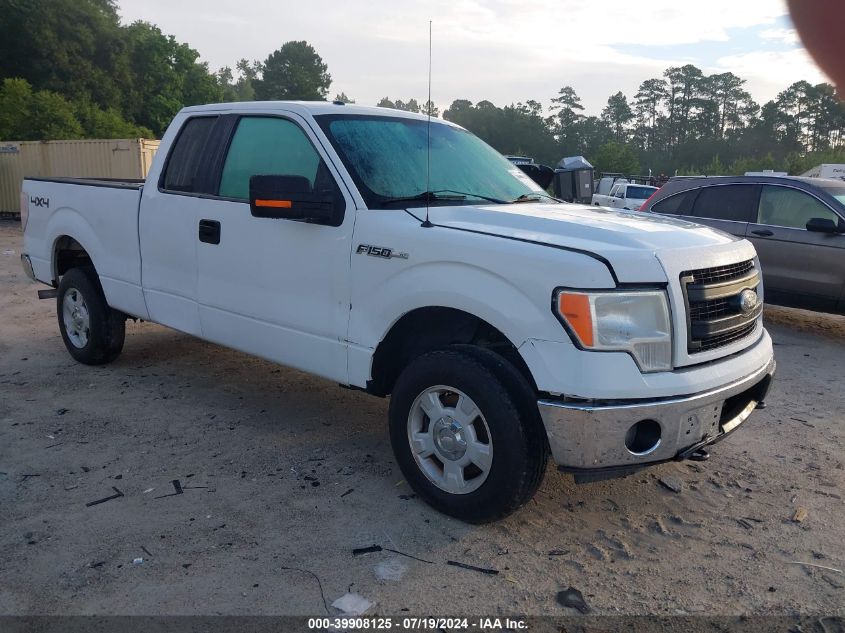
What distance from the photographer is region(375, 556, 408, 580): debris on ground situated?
10.1 ft

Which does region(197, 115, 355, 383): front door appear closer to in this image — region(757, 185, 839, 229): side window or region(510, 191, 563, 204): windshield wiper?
region(510, 191, 563, 204): windshield wiper

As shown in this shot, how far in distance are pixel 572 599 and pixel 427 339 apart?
147 centimetres

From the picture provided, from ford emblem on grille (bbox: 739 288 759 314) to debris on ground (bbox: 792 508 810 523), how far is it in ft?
3.50

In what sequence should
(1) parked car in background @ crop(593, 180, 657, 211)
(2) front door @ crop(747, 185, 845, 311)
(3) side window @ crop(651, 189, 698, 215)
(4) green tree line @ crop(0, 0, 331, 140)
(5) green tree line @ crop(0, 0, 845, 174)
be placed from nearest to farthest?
(5) green tree line @ crop(0, 0, 845, 174) → (2) front door @ crop(747, 185, 845, 311) → (3) side window @ crop(651, 189, 698, 215) → (1) parked car in background @ crop(593, 180, 657, 211) → (4) green tree line @ crop(0, 0, 331, 140)

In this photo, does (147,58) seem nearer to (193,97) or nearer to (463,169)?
(193,97)

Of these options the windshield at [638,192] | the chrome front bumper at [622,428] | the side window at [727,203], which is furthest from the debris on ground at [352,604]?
the windshield at [638,192]

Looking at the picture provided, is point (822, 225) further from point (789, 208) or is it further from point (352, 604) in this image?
point (352, 604)

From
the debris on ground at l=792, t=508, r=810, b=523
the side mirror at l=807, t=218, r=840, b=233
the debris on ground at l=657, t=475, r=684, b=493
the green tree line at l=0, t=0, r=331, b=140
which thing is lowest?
the debris on ground at l=792, t=508, r=810, b=523

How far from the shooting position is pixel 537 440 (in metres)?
3.24

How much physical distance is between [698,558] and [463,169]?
96.9 inches

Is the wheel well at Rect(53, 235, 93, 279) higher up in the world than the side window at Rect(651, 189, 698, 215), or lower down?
lower down

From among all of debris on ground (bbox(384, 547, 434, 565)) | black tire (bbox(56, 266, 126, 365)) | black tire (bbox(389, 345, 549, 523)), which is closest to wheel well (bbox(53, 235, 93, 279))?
black tire (bbox(56, 266, 126, 365))

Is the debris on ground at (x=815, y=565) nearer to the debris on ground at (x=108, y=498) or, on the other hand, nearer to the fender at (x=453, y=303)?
the fender at (x=453, y=303)

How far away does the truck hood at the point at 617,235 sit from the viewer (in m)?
3.13
